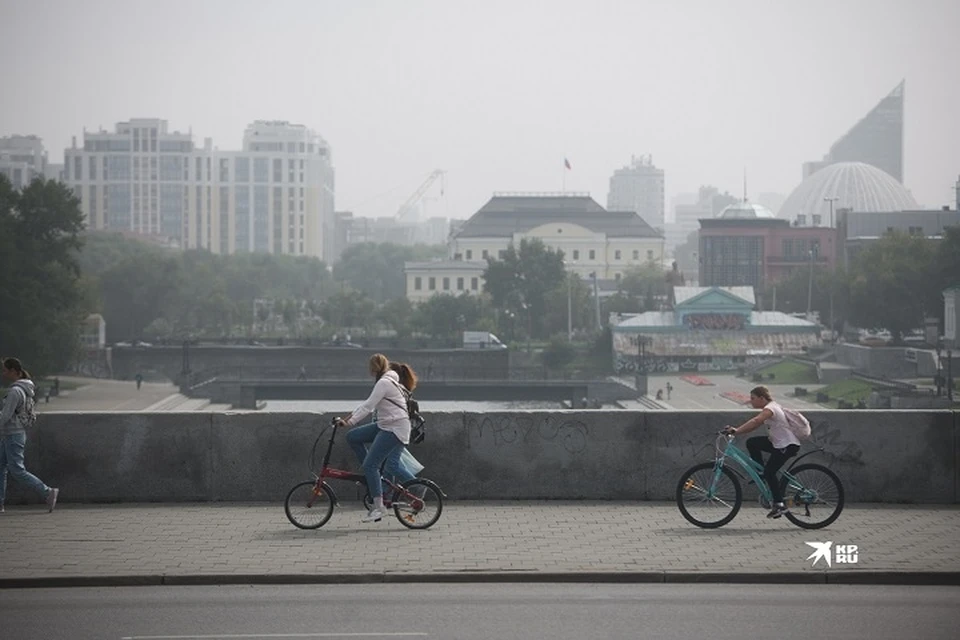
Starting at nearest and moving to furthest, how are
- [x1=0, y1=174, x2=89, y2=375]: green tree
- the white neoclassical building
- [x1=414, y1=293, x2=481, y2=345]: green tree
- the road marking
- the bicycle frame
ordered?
the road marking
the bicycle frame
[x1=0, y1=174, x2=89, y2=375]: green tree
[x1=414, y1=293, x2=481, y2=345]: green tree
the white neoclassical building

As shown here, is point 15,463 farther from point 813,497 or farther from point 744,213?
point 744,213

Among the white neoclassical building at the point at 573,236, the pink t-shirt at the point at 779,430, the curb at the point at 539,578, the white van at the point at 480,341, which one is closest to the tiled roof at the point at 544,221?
the white neoclassical building at the point at 573,236

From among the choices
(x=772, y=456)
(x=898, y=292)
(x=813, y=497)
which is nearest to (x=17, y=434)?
(x=772, y=456)

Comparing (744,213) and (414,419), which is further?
(744,213)

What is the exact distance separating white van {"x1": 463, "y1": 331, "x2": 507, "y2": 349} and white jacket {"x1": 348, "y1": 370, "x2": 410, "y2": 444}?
111101 millimetres

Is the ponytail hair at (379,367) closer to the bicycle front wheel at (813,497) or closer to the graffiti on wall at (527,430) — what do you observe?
the graffiti on wall at (527,430)

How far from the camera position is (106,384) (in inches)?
4151

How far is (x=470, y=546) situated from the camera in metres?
14.5

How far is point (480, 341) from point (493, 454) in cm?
11069

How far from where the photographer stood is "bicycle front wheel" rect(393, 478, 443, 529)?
15375 millimetres

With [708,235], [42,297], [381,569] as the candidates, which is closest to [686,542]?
[381,569]

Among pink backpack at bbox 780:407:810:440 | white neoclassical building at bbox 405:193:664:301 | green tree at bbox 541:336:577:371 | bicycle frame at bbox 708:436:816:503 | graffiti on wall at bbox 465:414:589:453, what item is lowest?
green tree at bbox 541:336:577:371

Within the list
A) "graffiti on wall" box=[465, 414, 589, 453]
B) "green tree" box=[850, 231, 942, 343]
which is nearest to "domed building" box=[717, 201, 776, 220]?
"green tree" box=[850, 231, 942, 343]

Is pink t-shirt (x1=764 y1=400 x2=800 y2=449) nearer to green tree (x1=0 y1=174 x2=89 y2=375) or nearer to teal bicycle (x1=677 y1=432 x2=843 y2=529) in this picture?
teal bicycle (x1=677 y1=432 x2=843 y2=529)
